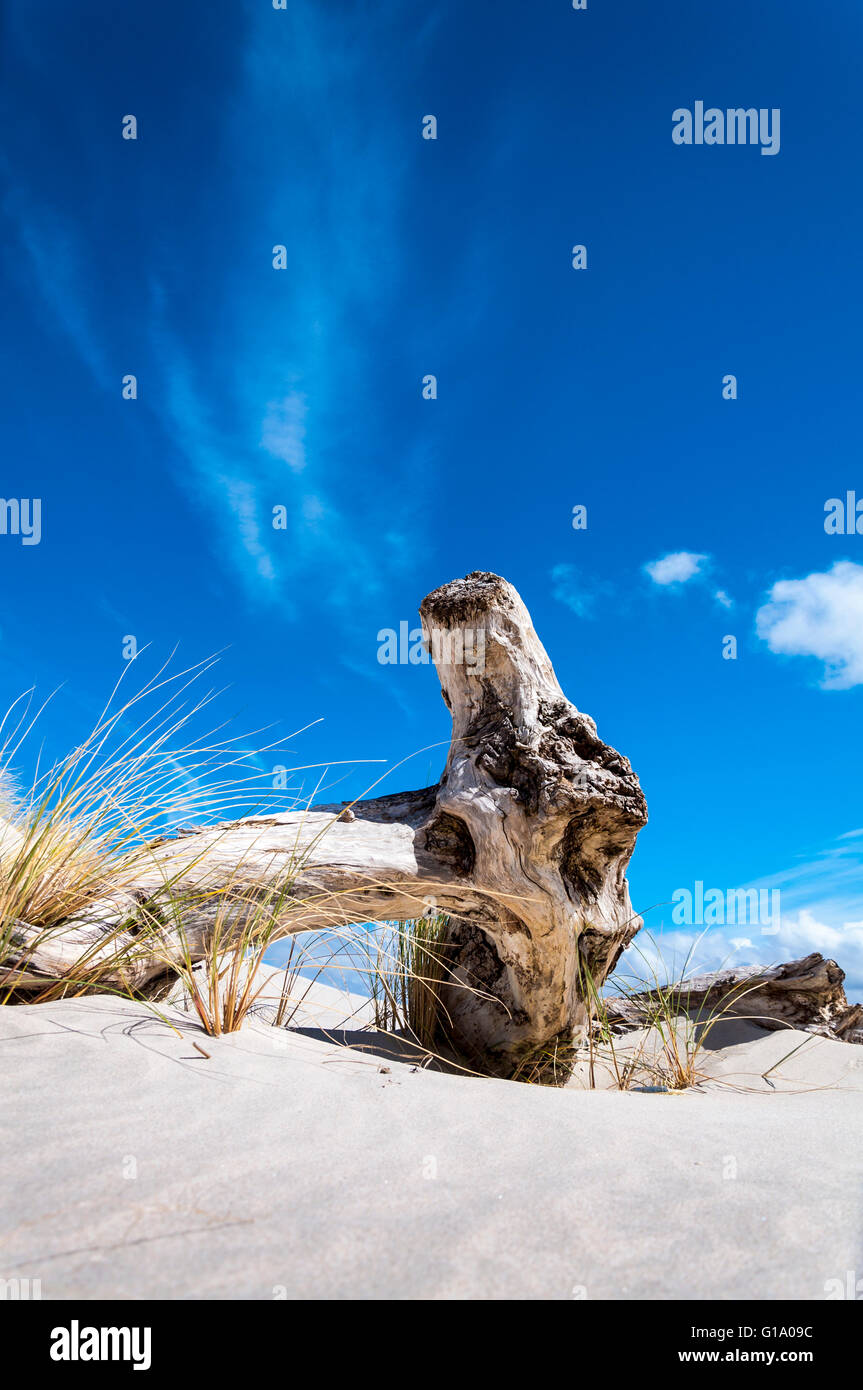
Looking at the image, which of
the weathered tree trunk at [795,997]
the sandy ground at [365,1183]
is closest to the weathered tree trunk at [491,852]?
the sandy ground at [365,1183]

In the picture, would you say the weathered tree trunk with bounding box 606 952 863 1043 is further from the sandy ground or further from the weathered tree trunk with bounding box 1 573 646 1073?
the sandy ground

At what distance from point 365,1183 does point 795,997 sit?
4.81 m

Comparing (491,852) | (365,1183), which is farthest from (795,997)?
(365,1183)

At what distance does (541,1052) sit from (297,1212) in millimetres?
2807

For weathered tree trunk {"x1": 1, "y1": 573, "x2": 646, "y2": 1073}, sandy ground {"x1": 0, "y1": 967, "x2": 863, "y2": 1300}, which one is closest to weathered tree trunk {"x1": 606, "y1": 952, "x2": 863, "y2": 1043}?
weathered tree trunk {"x1": 1, "y1": 573, "x2": 646, "y2": 1073}

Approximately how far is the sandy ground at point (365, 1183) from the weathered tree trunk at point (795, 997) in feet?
9.79

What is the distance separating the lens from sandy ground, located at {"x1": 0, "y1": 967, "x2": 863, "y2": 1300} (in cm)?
136

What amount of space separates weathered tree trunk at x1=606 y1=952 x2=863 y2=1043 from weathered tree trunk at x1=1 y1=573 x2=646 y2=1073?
5.53 ft

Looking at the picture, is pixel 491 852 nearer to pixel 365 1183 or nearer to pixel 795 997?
pixel 365 1183

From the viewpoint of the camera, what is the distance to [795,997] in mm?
5406

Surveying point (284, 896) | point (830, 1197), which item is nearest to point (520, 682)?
point (284, 896)

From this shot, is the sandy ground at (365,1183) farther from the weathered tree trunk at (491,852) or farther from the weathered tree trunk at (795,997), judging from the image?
the weathered tree trunk at (795,997)

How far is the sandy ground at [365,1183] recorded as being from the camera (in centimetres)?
136
